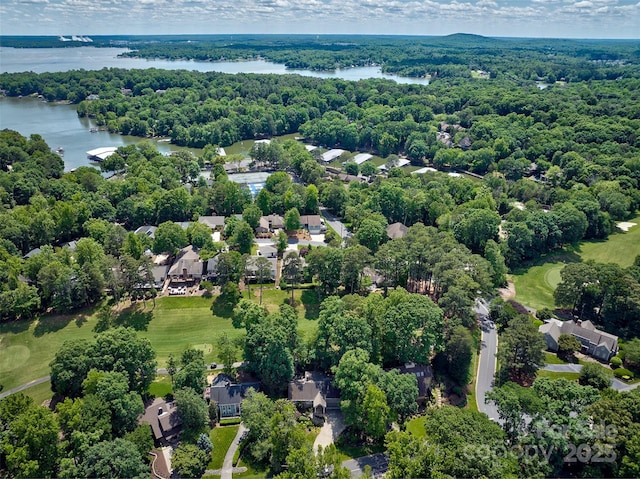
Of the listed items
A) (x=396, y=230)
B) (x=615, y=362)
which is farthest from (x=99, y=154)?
(x=615, y=362)

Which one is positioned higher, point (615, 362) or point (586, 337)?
point (586, 337)

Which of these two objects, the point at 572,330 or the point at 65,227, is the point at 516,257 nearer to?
the point at 572,330

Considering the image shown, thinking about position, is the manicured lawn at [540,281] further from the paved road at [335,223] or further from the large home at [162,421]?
the large home at [162,421]

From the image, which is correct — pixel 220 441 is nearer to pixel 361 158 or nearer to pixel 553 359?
pixel 553 359

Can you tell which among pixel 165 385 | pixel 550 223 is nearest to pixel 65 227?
pixel 165 385

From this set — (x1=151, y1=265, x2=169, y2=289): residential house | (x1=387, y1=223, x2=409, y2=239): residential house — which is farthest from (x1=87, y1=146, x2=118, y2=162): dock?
(x1=387, y1=223, x2=409, y2=239): residential house

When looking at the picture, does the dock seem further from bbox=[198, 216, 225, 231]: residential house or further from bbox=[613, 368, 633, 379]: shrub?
bbox=[613, 368, 633, 379]: shrub
